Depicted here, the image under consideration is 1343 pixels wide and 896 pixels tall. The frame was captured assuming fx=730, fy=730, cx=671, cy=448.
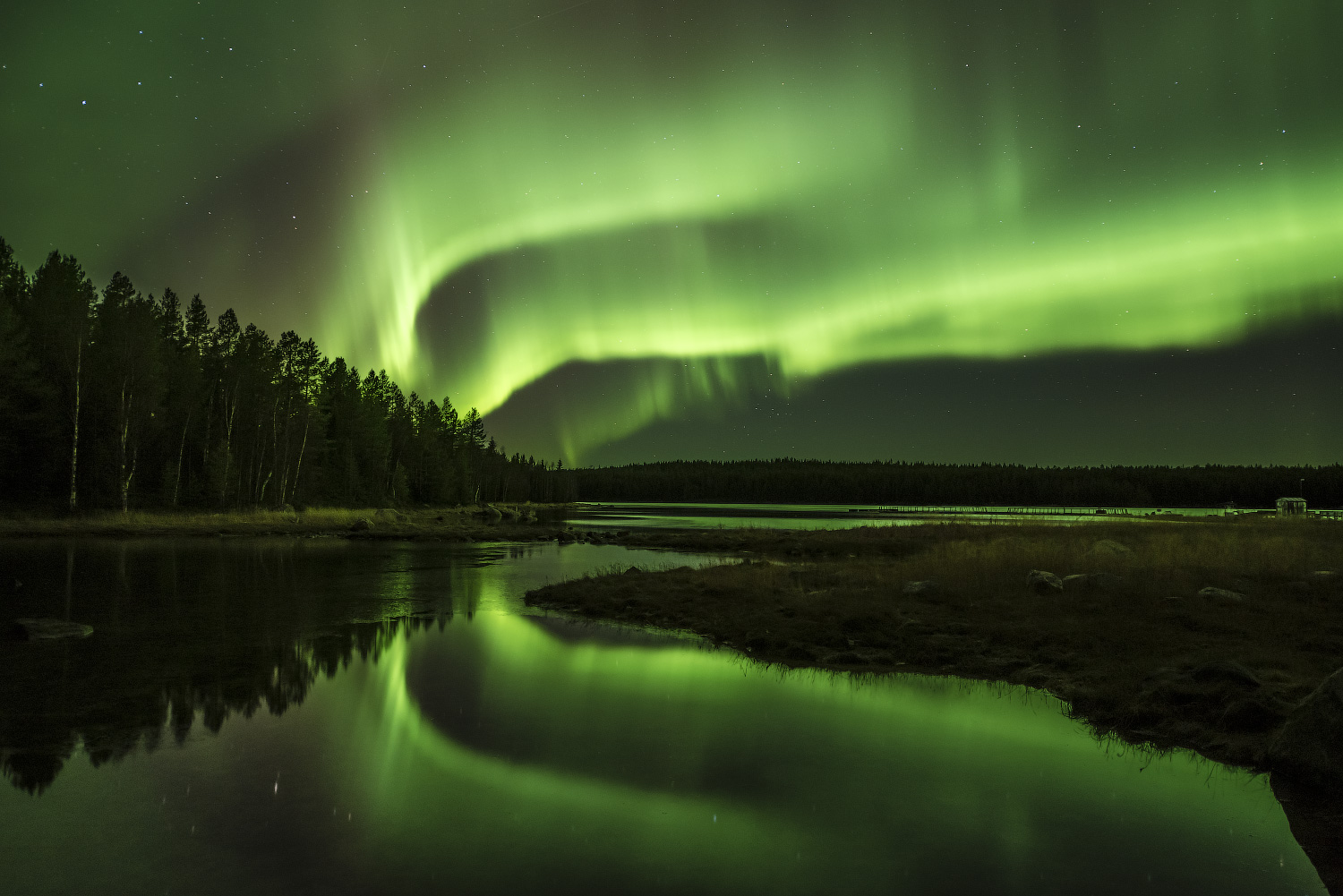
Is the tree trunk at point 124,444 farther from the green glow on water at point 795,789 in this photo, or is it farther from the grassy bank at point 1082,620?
the green glow on water at point 795,789

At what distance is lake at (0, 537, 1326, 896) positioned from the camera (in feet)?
24.9

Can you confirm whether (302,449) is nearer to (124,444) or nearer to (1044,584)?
(124,444)

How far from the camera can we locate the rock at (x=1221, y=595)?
2066cm

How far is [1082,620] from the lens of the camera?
19812mm

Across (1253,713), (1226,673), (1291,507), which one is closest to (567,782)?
(1253,713)

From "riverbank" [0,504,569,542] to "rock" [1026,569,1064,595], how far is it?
5025cm

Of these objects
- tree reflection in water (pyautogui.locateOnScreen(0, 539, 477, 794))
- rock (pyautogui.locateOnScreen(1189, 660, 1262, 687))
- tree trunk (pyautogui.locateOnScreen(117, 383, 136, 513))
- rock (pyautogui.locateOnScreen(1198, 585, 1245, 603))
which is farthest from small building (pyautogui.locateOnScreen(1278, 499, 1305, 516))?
tree trunk (pyautogui.locateOnScreen(117, 383, 136, 513))

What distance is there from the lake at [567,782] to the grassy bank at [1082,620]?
152 cm

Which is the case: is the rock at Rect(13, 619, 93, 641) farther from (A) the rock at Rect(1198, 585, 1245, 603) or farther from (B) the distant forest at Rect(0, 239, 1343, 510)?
(B) the distant forest at Rect(0, 239, 1343, 510)

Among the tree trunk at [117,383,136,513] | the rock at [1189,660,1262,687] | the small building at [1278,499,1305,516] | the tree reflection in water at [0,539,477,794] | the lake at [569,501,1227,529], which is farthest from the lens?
the lake at [569,501,1227,529]

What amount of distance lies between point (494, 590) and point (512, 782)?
22765mm

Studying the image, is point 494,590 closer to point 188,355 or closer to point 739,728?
point 739,728

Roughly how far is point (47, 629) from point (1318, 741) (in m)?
26.6

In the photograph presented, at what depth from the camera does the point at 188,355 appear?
76.5 meters
